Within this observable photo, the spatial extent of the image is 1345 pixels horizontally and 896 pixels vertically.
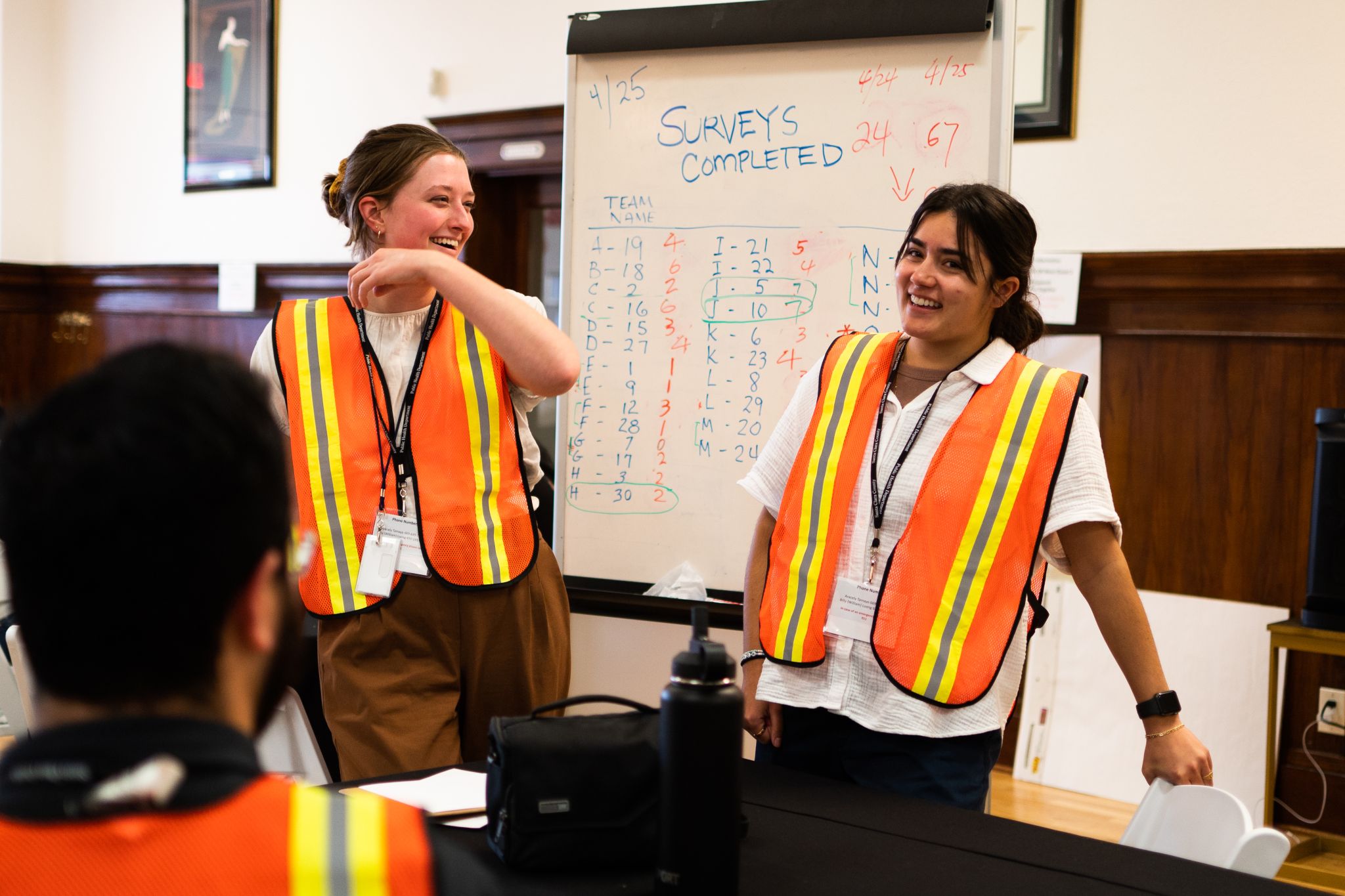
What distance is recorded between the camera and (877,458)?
180 cm

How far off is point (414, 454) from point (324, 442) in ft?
0.51

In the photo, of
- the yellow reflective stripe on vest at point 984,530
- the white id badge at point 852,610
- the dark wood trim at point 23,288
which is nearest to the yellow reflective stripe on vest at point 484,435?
the white id badge at point 852,610

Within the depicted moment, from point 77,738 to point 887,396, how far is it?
4.58ft

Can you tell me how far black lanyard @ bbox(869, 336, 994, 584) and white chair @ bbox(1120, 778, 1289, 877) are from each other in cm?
48

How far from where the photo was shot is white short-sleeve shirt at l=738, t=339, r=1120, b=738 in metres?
1.64

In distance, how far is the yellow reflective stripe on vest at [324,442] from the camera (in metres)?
1.84

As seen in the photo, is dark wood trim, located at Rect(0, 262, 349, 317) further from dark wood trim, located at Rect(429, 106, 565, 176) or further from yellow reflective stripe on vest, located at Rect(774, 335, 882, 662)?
yellow reflective stripe on vest, located at Rect(774, 335, 882, 662)

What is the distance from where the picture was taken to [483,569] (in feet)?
5.90

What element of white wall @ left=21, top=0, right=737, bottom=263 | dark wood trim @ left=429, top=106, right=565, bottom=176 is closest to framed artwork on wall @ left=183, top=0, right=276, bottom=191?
white wall @ left=21, top=0, right=737, bottom=263

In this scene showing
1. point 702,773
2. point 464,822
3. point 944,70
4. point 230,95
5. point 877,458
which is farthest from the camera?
point 230,95

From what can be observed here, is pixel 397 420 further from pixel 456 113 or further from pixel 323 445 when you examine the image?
pixel 456 113

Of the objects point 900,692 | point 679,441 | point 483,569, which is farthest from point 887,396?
point 679,441

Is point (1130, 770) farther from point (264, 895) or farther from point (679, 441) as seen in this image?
point (264, 895)

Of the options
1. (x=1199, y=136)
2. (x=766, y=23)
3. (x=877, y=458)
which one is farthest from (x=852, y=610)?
(x=1199, y=136)
